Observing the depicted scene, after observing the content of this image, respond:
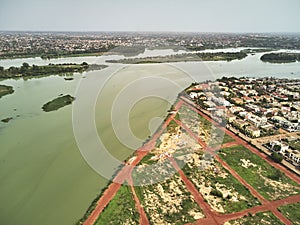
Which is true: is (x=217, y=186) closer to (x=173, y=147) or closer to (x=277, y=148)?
(x=173, y=147)

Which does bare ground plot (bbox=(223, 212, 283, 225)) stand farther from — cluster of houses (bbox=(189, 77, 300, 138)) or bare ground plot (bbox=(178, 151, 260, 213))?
cluster of houses (bbox=(189, 77, 300, 138))

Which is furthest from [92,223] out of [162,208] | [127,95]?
[127,95]

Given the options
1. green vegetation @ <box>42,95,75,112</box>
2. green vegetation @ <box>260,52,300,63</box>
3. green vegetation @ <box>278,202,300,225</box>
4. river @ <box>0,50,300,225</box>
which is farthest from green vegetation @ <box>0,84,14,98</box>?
green vegetation @ <box>260,52,300,63</box>

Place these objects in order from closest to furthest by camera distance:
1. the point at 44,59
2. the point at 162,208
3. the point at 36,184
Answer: the point at 162,208 → the point at 36,184 → the point at 44,59

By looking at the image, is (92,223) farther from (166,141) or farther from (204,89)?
(204,89)

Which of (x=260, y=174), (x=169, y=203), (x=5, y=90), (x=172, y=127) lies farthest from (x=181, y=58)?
(x=169, y=203)

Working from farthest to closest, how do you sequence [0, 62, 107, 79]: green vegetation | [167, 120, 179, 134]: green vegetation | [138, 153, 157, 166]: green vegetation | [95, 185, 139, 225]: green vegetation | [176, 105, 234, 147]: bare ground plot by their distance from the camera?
1. [0, 62, 107, 79]: green vegetation
2. [167, 120, 179, 134]: green vegetation
3. [176, 105, 234, 147]: bare ground plot
4. [138, 153, 157, 166]: green vegetation
5. [95, 185, 139, 225]: green vegetation
